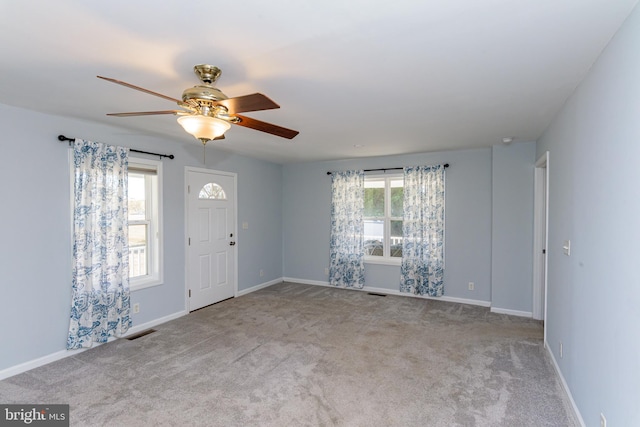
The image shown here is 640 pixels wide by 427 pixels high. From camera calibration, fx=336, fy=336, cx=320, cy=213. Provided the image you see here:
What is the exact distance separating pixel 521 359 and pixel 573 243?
1.40 meters

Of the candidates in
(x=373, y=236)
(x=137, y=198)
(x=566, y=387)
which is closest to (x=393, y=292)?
(x=373, y=236)

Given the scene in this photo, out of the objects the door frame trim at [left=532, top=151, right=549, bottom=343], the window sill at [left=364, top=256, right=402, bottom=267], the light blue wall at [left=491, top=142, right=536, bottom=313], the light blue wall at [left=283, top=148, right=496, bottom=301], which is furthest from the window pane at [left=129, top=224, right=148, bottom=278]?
the door frame trim at [left=532, top=151, right=549, bottom=343]

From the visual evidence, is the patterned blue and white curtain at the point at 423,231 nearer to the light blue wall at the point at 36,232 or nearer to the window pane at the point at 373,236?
the window pane at the point at 373,236

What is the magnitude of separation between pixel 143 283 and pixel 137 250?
1.40 feet

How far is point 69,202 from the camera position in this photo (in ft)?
11.2

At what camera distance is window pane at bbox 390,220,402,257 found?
19.1ft

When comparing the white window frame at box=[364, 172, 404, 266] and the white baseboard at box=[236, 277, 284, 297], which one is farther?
the white window frame at box=[364, 172, 404, 266]

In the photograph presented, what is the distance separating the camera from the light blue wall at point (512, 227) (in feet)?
15.0

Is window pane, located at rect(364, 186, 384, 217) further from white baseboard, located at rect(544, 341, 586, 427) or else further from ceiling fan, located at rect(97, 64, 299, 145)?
ceiling fan, located at rect(97, 64, 299, 145)

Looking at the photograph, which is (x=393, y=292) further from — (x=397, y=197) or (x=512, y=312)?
(x=512, y=312)

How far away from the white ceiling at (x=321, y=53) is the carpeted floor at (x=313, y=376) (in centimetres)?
238

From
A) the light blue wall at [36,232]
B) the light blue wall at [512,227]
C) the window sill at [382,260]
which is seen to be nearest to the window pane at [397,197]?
the window sill at [382,260]

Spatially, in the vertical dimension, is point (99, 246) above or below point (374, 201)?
below

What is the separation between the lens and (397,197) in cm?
580
